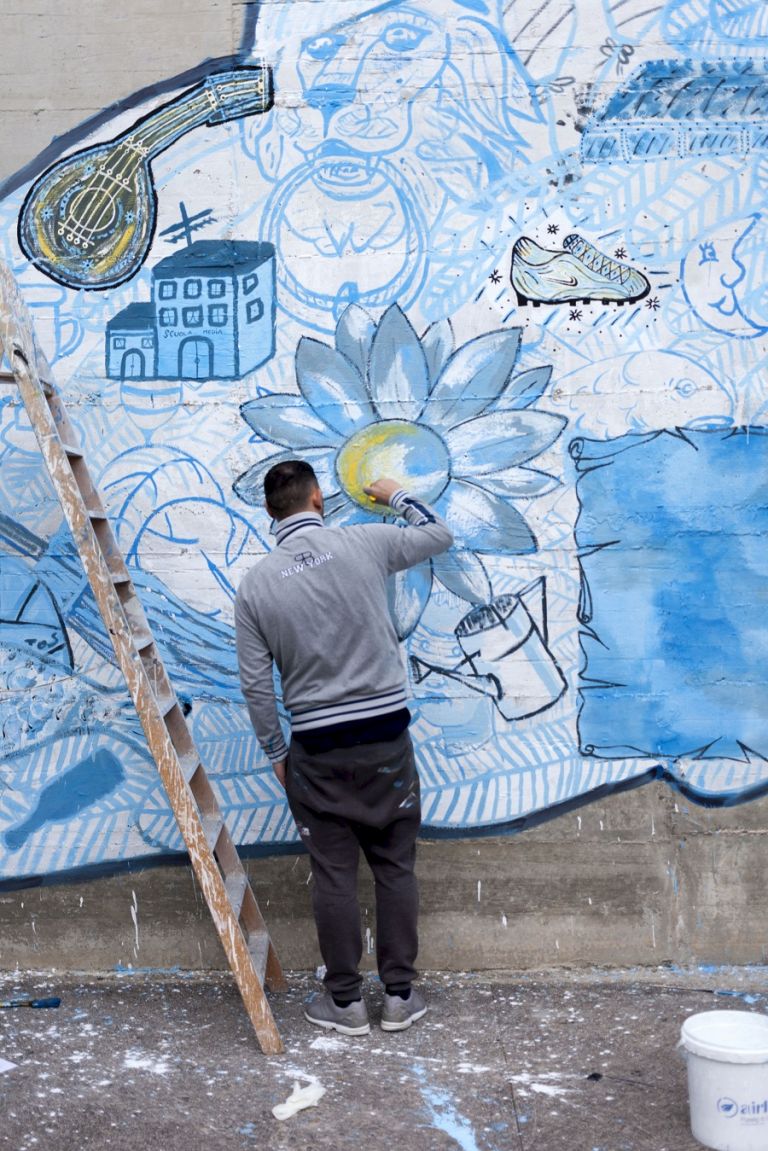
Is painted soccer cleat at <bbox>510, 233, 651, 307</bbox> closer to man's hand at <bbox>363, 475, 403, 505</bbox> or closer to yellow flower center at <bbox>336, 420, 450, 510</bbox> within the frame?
yellow flower center at <bbox>336, 420, 450, 510</bbox>

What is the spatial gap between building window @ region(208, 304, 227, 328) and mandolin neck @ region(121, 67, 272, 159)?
66cm

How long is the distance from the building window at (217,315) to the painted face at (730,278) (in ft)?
5.74

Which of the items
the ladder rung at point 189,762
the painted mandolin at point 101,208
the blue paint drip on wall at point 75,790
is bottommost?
the blue paint drip on wall at point 75,790

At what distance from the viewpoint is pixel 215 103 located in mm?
4262

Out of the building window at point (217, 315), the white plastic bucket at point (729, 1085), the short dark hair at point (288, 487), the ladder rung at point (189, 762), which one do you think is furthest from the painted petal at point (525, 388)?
the white plastic bucket at point (729, 1085)

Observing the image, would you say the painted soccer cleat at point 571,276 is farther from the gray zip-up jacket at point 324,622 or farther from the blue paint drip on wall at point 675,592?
the gray zip-up jacket at point 324,622

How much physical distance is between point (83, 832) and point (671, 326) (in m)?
2.98

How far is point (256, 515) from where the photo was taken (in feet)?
14.1

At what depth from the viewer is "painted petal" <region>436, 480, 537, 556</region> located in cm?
426

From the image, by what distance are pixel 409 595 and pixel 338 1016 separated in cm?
153

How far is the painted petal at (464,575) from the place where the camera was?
427 centimetres

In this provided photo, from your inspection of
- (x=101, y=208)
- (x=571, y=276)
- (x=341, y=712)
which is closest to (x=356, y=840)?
(x=341, y=712)

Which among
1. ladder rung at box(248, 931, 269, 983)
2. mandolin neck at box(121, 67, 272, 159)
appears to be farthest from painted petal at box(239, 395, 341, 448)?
ladder rung at box(248, 931, 269, 983)

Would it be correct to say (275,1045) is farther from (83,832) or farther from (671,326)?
(671,326)
